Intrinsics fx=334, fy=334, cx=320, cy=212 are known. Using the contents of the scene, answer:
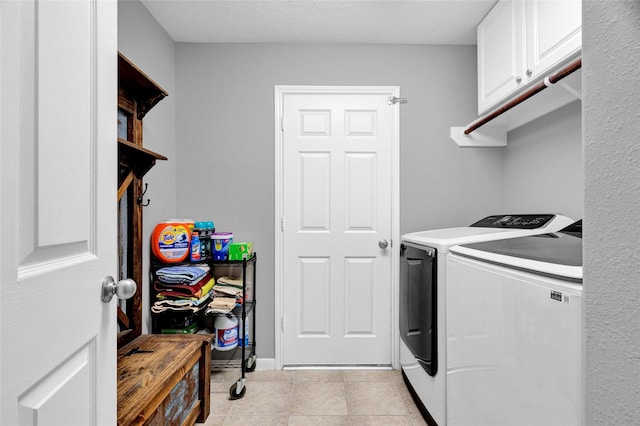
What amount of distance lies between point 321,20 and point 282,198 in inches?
47.7

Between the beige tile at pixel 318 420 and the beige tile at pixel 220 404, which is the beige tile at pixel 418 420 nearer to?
the beige tile at pixel 318 420

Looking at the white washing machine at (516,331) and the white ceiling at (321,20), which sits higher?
the white ceiling at (321,20)

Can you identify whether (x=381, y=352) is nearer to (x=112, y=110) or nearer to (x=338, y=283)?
(x=338, y=283)

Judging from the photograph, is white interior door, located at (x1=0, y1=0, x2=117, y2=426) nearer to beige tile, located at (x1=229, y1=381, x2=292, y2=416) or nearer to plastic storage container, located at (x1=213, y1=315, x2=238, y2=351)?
beige tile, located at (x1=229, y1=381, x2=292, y2=416)

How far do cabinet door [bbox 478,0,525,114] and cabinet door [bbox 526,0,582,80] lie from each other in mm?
82

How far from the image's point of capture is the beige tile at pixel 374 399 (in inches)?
74.9

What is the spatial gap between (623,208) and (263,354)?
2461 millimetres

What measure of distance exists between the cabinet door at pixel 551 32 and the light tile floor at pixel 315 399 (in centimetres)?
193

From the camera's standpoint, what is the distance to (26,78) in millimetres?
544

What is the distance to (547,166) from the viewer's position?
6.61ft

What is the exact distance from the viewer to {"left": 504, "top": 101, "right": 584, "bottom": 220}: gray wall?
1799 millimetres

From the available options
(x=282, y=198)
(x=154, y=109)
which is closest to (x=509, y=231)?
(x=282, y=198)

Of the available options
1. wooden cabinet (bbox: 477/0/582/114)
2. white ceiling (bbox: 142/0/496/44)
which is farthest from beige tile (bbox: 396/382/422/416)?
white ceiling (bbox: 142/0/496/44)

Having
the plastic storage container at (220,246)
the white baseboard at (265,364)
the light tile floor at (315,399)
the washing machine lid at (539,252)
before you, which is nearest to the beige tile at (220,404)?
the light tile floor at (315,399)
